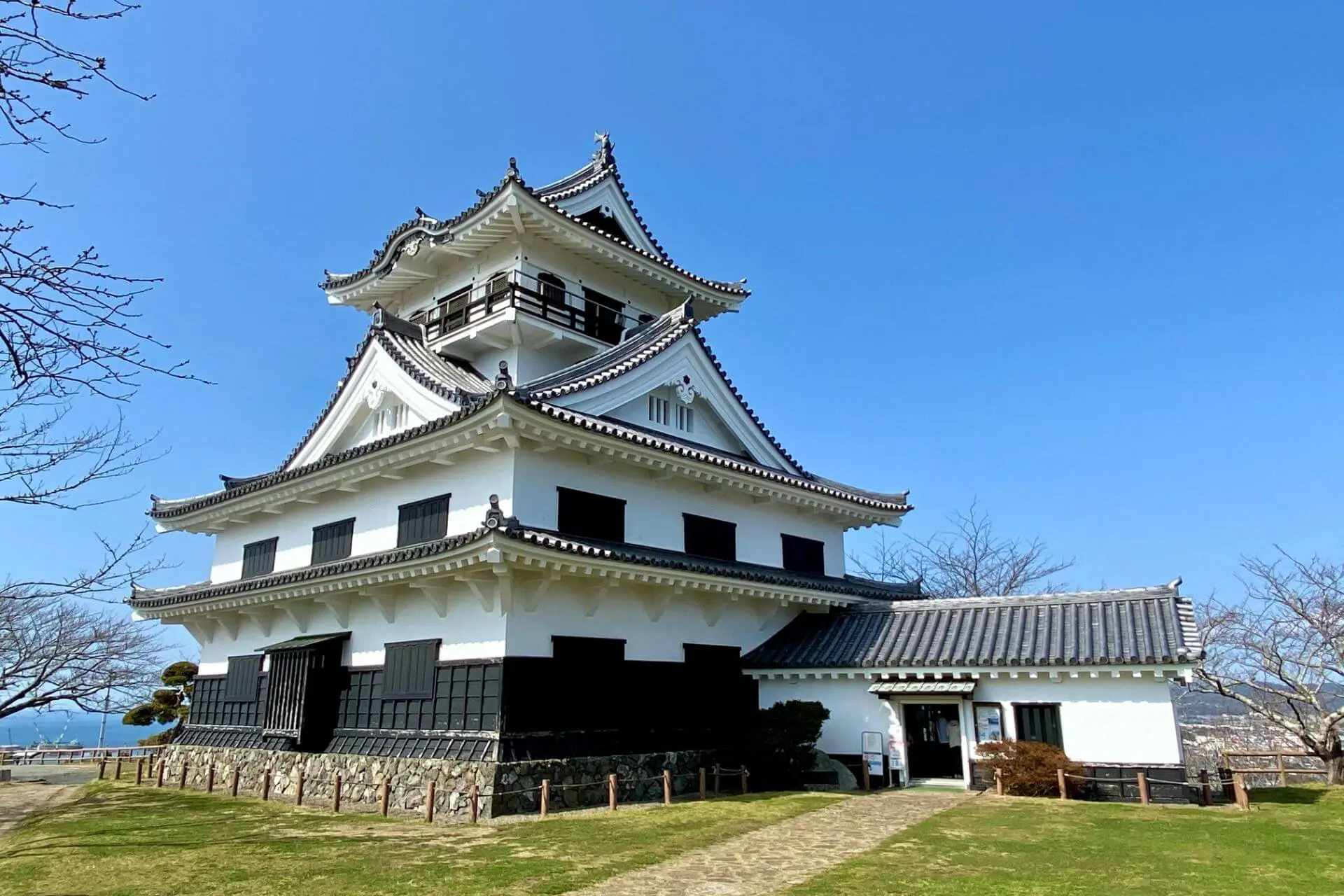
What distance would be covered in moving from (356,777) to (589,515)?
6896 mm

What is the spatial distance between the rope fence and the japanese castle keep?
0.47ft

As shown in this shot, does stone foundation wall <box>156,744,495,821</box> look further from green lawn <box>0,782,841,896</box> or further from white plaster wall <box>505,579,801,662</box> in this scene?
white plaster wall <box>505,579,801,662</box>

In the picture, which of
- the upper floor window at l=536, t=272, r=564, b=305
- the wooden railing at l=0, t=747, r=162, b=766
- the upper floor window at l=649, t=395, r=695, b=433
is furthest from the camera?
the wooden railing at l=0, t=747, r=162, b=766

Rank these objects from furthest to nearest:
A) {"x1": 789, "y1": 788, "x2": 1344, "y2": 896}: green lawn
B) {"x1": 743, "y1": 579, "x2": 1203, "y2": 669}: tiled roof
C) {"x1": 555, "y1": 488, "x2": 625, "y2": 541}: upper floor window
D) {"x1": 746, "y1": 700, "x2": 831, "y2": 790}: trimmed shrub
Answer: {"x1": 746, "y1": 700, "x2": 831, "y2": 790}: trimmed shrub, {"x1": 555, "y1": 488, "x2": 625, "y2": 541}: upper floor window, {"x1": 743, "y1": 579, "x2": 1203, "y2": 669}: tiled roof, {"x1": 789, "y1": 788, "x2": 1344, "y2": 896}: green lawn

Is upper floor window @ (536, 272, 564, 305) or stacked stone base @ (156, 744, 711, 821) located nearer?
stacked stone base @ (156, 744, 711, 821)

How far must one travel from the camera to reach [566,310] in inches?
900

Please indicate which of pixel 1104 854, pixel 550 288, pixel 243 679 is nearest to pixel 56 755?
pixel 243 679

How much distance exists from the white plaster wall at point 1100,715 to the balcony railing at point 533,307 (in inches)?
468

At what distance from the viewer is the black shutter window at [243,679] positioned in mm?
21594

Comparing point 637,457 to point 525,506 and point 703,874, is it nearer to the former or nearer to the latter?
point 525,506

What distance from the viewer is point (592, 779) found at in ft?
52.8

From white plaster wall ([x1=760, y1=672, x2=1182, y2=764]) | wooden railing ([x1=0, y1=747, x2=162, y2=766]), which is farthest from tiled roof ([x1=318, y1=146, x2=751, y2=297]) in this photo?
wooden railing ([x1=0, y1=747, x2=162, y2=766])

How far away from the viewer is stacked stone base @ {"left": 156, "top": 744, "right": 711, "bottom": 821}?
14.8m

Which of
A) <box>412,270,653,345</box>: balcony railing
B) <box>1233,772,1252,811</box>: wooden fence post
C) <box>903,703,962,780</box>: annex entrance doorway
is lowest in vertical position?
<box>1233,772,1252,811</box>: wooden fence post
